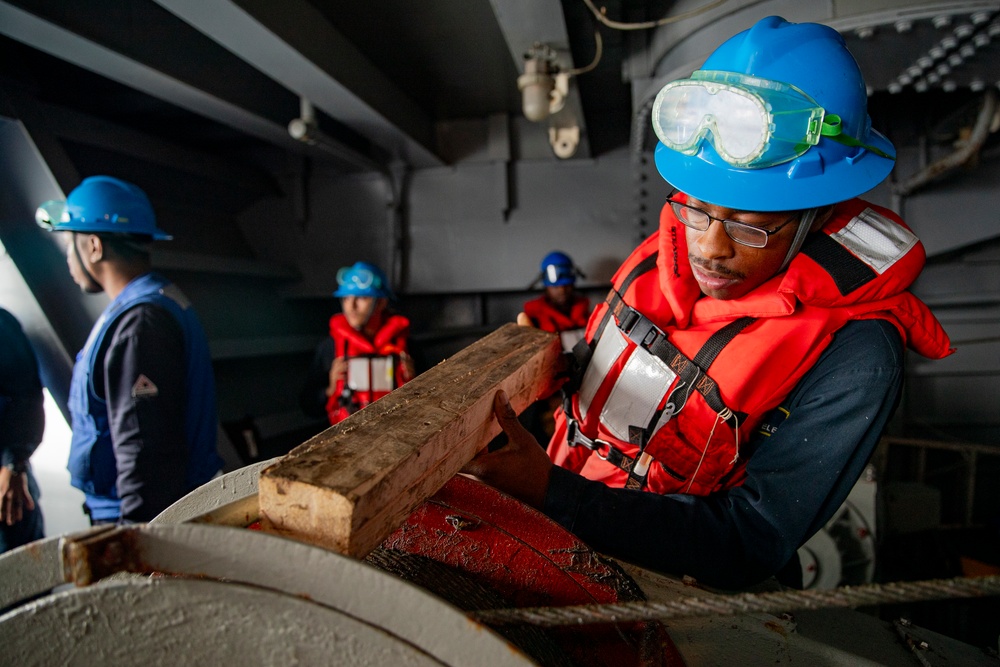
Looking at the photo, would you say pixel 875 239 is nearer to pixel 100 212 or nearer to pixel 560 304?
pixel 100 212

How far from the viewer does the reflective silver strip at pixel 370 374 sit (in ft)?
12.0

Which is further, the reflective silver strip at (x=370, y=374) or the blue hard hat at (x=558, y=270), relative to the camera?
the blue hard hat at (x=558, y=270)

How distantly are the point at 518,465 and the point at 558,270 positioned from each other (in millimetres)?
3522

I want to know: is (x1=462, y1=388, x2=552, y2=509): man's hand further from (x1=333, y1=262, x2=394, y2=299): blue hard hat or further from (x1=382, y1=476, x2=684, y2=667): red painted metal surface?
(x1=333, y1=262, x2=394, y2=299): blue hard hat

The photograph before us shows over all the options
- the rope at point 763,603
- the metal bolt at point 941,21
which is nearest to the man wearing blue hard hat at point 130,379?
the rope at point 763,603

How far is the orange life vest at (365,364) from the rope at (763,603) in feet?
10.4

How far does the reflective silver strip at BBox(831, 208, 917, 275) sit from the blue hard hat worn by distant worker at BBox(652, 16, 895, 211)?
0.08 meters

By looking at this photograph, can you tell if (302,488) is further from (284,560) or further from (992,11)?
(992,11)

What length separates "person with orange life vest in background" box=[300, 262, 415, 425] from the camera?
3.69 meters

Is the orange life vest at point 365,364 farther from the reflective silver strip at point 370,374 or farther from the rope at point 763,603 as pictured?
the rope at point 763,603

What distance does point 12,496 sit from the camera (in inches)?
94.0

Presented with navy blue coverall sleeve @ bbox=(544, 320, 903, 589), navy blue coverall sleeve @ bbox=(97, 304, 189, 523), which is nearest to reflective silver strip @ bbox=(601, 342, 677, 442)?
navy blue coverall sleeve @ bbox=(544, 320, 903, 589)

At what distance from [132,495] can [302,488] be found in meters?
1.75

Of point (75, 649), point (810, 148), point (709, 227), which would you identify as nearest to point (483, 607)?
point (75, 649)
